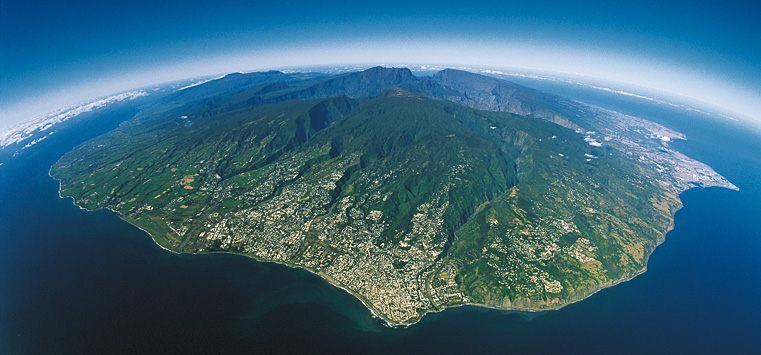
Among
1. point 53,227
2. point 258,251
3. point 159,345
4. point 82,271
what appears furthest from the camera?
point 53,227

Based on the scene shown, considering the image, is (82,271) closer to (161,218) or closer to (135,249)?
(135,249)

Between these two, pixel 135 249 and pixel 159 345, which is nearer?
pixel 159 345

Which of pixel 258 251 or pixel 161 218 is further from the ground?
pixel 161 218

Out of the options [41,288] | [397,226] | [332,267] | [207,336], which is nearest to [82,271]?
[41,288]

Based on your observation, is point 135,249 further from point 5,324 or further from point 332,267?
point 332,267

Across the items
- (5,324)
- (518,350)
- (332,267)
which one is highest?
(332,267)

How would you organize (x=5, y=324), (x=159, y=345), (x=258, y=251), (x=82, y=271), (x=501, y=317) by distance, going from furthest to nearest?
(x=258, y=251) < (x=82, y=271) < (x=501, y=317) < (x=5, y=324) < (x=159, y=345)

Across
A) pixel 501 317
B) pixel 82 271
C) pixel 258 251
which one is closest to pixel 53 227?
pixel 82 271
